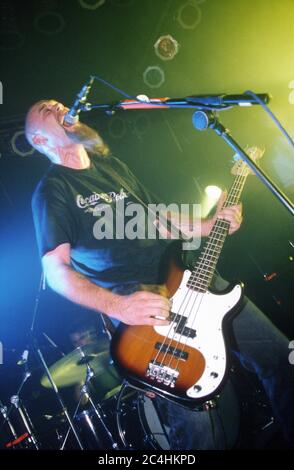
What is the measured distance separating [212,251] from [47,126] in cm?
206

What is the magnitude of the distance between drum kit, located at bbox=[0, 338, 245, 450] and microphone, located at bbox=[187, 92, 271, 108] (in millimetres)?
2734

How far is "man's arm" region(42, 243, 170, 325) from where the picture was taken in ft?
6.83

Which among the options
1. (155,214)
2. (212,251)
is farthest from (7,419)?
(212,251)

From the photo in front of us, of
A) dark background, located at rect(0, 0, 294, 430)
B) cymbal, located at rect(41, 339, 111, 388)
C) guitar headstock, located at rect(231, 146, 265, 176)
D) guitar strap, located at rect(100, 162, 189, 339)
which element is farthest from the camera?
dark background, located at rect(0, 0, 294, 430)

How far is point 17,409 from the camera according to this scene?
3291 millimetres

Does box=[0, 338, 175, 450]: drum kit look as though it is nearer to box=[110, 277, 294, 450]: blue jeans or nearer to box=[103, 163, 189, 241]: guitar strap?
box=[110, 277, 294, 450]: blue jeans

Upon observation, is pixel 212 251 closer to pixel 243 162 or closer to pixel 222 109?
pixel 243 162

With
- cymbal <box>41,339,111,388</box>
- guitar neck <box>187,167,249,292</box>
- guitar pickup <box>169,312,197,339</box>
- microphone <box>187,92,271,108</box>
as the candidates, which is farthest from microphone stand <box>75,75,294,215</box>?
cymbal <box>41,339,111,388</box>

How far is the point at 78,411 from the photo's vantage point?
3533 millimetres

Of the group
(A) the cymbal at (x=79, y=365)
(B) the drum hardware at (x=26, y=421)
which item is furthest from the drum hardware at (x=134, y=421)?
(B) the drum hardware at (x=26, y=421)

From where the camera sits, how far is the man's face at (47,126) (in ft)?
9.89

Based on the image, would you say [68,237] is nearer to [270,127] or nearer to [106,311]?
[106,311]

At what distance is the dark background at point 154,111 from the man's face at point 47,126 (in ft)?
3.82

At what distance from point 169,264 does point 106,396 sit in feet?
6.40
